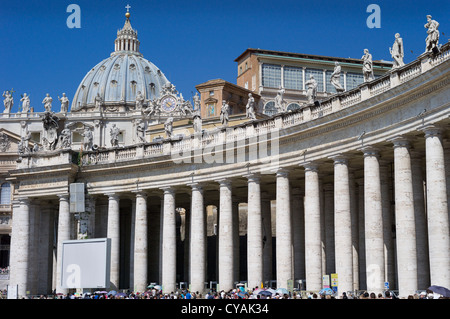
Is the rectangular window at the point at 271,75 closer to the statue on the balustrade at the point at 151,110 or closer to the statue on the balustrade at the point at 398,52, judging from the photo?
the statue on the balustrade at the point at 151,110

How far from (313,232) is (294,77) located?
99.9 metres

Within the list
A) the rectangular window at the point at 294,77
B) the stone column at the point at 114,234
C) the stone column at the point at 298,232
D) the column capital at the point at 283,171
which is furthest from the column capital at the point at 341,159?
the rectangular window at the point at 294,77

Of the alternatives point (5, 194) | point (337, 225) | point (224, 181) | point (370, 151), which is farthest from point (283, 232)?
point (5, 194)

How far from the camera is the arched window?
418 feet

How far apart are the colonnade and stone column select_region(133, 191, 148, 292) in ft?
0.28

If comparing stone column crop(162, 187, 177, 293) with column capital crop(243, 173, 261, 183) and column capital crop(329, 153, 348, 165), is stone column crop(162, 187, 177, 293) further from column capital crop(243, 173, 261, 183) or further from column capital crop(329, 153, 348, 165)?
column capital crop(329, 153, 348, 165)

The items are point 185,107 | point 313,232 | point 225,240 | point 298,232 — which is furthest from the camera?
point 185,107

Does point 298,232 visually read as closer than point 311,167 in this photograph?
No

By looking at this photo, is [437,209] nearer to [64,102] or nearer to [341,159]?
[341,159]

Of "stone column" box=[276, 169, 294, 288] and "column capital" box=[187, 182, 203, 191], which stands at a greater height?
"column capital" box=[187, 182, 203, 191]

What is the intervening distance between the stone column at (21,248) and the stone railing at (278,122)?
725 centimetres

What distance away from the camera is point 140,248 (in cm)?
6319

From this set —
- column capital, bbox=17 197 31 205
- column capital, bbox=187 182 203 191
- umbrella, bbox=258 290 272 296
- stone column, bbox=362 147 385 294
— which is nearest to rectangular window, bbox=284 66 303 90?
column capital, bbox=17 197 31 205
